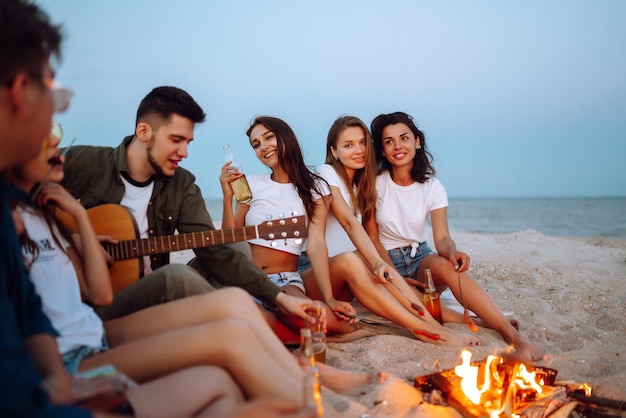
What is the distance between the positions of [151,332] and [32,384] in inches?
39.5

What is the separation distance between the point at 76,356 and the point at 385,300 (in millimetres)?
2408

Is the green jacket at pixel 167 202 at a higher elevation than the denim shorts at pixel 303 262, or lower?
higher

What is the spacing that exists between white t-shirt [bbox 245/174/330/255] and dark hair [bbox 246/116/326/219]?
51 millimetres

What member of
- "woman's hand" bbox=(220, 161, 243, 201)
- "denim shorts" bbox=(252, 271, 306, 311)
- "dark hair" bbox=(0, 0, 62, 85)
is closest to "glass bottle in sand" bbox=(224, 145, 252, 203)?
"woman's hand" bbox=(220, 161, 243, 201)

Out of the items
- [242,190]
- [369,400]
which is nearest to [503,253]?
[242,190]

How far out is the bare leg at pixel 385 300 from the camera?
12.9ft

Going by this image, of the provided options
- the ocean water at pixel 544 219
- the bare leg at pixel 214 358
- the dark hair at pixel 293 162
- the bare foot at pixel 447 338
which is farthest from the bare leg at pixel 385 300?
the ocean water at pixel 544 219

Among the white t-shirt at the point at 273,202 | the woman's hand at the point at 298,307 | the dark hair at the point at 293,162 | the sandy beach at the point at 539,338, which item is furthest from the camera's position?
the dark hair at the point at 293,162

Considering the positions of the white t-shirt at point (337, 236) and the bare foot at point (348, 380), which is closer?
the bare foot at point (348, 380)

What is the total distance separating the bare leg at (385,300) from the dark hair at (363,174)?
794 millimetres

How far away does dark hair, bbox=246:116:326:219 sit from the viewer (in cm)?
444

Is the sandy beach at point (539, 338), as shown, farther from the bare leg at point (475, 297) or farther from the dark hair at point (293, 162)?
the dark hair at point (293, 162)

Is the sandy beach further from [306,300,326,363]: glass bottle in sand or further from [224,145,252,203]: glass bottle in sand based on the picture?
[224,145,252,203]: glass bottle in sand

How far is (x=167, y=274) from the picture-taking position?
2.79 m
